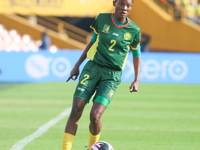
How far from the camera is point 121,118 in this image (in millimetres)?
8719

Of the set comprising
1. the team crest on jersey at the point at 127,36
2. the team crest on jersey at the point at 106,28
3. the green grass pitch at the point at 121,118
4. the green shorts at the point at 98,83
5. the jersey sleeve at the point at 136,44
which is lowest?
the green grass pitch at the point at 121,118

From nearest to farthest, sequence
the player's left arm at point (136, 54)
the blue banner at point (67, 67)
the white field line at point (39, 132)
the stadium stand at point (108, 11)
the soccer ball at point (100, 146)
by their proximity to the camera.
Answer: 1. the soccer ball at point (100, 146)
2. the player's left arm at point (136, 54)
3. the white field line at point (39, 132)
4. the blue banner at point (67, 67)
5. the stadium stand at point (108, 11)

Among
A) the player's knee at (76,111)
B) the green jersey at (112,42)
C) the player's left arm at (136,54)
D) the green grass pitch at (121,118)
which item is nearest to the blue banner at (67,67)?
the green grass pitch at (121,118)

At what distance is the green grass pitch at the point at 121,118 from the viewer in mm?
6273

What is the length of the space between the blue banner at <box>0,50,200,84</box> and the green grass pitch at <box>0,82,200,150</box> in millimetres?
1732

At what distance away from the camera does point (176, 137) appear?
679cm

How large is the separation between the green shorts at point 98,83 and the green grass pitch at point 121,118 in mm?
1216

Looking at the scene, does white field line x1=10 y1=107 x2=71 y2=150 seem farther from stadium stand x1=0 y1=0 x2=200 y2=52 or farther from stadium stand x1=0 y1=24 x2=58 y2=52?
stadium stand x1=0 y1=0 x2=200 y2=52

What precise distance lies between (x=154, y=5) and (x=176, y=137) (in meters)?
22.7

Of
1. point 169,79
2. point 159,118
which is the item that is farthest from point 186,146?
point 169,79

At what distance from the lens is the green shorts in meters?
4.94

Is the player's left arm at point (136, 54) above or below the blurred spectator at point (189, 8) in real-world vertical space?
above

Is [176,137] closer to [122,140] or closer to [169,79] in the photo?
[122,140]

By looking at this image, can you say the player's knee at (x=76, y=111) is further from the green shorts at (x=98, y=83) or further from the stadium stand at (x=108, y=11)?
the stadium stand at (x=108, y=11)
